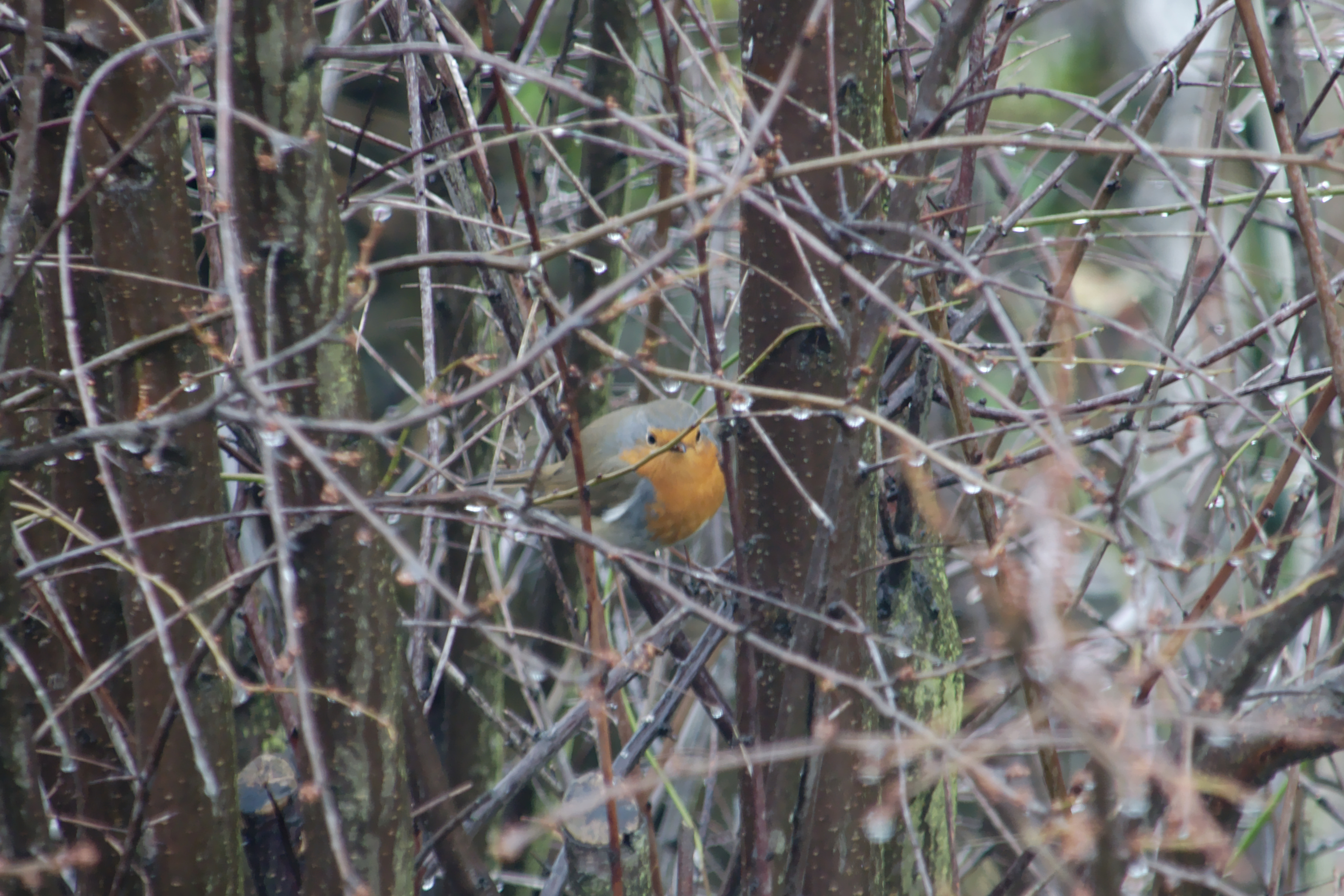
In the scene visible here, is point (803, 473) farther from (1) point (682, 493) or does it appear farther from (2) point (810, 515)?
(1) point (682, 493)

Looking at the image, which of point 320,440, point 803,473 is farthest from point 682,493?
point 320,440

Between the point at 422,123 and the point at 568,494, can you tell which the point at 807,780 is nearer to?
the point at 568,494

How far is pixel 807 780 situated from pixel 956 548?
0.40 m

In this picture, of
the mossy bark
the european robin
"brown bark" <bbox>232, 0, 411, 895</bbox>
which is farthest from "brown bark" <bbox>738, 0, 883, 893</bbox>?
the european robin

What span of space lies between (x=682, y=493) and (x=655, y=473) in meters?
0.09

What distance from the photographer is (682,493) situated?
2.76m

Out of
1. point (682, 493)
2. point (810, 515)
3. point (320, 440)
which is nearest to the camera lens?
point (320, 440)

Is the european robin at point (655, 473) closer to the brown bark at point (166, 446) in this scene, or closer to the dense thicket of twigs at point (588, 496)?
the dense thicket of twigs at point (588, 496)

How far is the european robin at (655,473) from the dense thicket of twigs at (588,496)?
268 millimetres

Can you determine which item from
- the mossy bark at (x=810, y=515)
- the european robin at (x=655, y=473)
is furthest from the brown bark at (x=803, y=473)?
the european robin at (x=655, y=473)

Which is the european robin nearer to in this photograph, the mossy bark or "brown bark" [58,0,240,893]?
the mossy bark

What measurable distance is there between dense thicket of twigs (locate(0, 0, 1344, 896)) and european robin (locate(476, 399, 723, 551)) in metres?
0.27

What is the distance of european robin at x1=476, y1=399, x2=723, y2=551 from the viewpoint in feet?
8.82

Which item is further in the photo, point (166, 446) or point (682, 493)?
point (682, 493)
